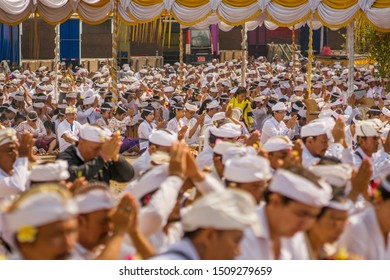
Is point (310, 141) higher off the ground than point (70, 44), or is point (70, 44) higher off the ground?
point (70, 44)

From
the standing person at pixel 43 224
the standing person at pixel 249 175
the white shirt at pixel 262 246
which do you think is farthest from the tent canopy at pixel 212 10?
the standing person at pixel 43 224

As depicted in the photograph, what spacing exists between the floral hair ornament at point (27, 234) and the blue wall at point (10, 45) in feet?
90.4

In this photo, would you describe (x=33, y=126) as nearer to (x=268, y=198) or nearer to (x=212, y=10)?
(x=212, y=10)

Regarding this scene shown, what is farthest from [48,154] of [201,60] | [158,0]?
[201,60]

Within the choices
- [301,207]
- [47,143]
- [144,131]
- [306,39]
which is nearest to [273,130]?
[144,131]

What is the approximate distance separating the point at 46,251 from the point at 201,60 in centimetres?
3206

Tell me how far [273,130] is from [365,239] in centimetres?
772

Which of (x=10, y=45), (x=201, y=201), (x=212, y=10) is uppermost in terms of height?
(x=212, y=10)

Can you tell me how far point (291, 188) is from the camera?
4035mm

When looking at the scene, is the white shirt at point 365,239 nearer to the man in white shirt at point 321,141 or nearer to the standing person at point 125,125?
the man in white shirt at point 321,141

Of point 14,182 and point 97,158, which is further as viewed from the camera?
point 97,158

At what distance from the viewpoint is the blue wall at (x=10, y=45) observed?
3047 centimetres

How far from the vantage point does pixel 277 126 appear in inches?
486

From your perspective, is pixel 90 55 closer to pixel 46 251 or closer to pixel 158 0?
pixel 158 0
